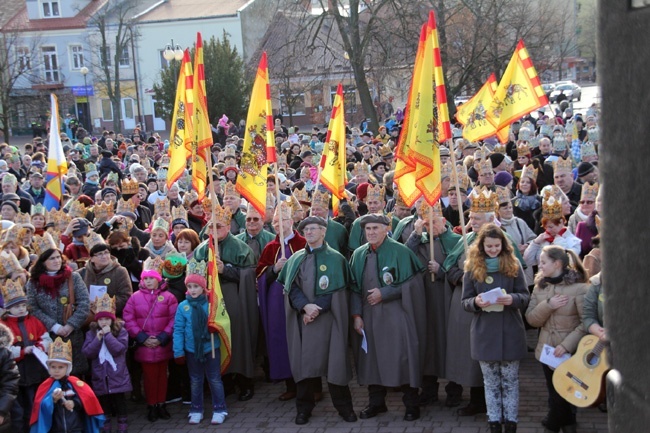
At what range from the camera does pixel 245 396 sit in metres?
8.77

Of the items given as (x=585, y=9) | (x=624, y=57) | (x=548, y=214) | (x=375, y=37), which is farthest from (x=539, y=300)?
(x=585, y=9)

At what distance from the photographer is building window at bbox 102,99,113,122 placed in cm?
6419

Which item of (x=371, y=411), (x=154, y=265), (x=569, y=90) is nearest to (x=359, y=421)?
(x=371, y=411)

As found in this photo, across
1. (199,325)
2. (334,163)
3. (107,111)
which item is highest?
(107,111)

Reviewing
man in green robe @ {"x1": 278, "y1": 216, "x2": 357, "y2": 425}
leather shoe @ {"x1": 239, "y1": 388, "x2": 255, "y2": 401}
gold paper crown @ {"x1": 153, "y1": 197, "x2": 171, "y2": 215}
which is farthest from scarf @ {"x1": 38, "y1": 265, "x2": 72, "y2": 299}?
gold paper crown @ {"x1": 153, "y1": 197, "x2": 171, "y2": 215}

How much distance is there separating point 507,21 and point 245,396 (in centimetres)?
2300

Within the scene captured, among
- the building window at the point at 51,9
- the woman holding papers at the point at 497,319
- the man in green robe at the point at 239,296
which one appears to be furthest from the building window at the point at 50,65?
the woman holding papers at the point at 497,319

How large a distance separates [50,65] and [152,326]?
60.5 meters

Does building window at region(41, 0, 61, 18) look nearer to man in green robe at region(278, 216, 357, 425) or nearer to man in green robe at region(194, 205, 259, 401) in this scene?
man in green robe at region(194, 205, 259, 401)

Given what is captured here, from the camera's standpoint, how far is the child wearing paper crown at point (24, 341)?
747 cm

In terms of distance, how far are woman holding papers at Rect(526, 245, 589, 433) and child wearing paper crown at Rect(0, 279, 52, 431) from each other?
408 centimetres

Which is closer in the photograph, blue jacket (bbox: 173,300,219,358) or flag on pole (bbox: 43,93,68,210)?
blue jacket (bbox: 173,300,219,358)

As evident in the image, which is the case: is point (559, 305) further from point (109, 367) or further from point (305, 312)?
point (109, 367)

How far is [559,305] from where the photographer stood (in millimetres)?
6727
